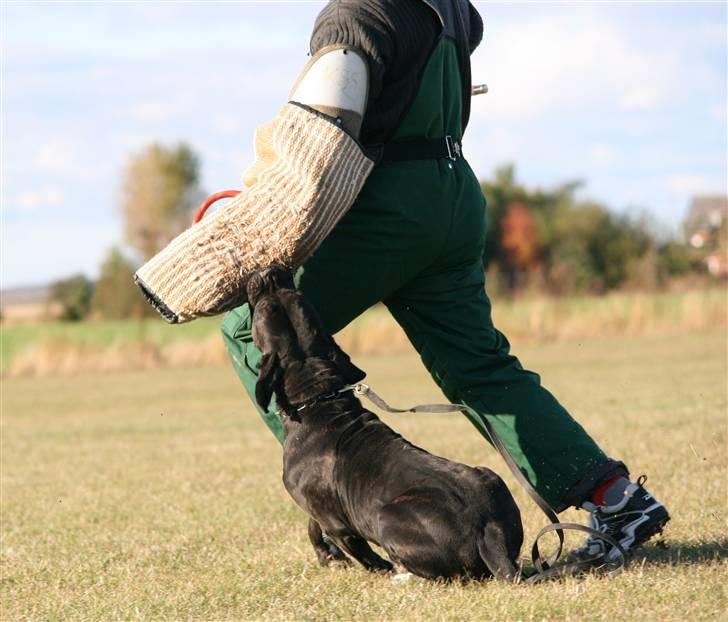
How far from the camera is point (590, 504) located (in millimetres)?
4418

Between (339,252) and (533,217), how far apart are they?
56008mm

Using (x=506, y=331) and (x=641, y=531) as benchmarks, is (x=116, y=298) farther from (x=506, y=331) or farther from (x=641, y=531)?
(x=641, y=531)

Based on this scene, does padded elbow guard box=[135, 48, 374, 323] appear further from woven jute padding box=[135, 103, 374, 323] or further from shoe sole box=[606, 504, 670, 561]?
shoe sole box=[606, 504, 670, 561]

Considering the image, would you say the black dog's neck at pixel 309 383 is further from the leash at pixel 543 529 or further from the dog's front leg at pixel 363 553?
the dog's front leg at pixel 363 553

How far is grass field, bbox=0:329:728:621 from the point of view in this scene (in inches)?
148

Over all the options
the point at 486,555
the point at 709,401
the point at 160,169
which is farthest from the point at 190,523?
the point at 160,169

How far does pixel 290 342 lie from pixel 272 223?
461mm

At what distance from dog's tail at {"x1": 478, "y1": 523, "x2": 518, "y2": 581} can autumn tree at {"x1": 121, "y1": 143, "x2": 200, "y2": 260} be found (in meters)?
68.7

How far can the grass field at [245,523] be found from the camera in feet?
12.3

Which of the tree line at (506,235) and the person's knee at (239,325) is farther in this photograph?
the tree line at (506,235)

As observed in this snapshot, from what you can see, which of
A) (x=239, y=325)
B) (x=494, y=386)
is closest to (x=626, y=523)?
(x=494, y=386)

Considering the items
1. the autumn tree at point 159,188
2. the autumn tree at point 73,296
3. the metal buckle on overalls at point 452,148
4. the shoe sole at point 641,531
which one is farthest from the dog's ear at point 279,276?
the autumn tree at point 159,188

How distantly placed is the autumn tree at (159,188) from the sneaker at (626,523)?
68273 mm

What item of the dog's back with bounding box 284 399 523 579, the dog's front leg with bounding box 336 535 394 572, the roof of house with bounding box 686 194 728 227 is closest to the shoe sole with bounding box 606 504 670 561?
the dog's back with bounding box 284 399 523 579
